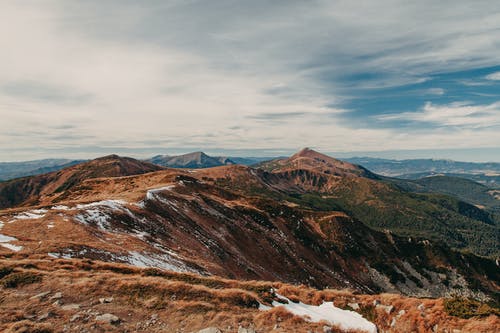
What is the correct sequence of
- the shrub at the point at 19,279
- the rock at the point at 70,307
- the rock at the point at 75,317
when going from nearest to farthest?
the rock at the point at 75,317 → the rock at the point at 70,307 → the shrub at the point at 19,279

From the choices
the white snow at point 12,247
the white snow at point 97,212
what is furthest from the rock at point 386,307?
the white snow at point 97,212

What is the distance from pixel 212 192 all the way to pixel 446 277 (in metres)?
145

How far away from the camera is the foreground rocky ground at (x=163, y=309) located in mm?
16078

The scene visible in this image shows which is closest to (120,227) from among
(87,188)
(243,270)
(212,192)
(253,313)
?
(243,270)

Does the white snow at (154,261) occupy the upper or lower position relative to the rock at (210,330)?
lower

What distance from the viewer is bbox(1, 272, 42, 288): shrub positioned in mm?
19725

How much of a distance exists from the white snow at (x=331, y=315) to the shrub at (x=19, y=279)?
56.5 feet

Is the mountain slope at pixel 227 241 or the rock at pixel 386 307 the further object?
the mountain slope at pixel 227 241

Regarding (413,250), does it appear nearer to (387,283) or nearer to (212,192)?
(387,283)

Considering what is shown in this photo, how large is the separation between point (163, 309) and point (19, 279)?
38.3ft

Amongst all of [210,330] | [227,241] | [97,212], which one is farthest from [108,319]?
[227,241]

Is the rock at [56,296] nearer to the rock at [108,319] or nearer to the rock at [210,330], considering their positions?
the rock at [108,319]

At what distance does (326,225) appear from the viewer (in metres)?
165

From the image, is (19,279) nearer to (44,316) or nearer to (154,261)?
(44,316)
